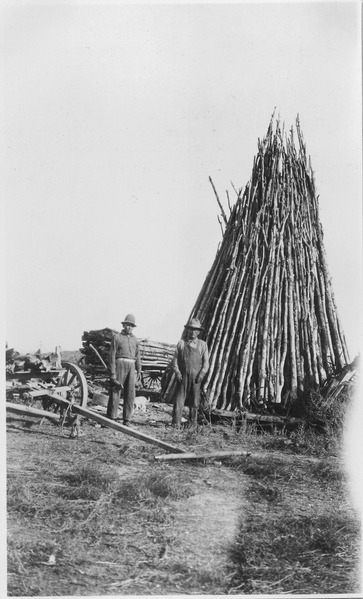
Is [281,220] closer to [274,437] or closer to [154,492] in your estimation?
[274,437]

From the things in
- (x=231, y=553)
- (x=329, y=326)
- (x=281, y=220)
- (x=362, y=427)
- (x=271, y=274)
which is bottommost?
(x=231, y=553)

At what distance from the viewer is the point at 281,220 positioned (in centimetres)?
768

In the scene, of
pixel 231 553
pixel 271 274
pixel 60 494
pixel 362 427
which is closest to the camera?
pixel 231 553

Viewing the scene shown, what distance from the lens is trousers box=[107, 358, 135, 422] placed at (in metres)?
6.92

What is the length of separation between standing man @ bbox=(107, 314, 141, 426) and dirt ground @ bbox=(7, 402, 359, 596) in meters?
1.04

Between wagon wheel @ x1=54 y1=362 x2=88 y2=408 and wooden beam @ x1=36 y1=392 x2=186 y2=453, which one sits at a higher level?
wagon wheel @ x1=54 y1=362 x2=88 y2=408

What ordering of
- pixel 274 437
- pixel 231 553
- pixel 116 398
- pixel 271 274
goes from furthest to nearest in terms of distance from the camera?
pixel 271 274, pixel 116 398, pixel 274 437, pixel 231 553

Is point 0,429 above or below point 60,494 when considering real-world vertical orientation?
above

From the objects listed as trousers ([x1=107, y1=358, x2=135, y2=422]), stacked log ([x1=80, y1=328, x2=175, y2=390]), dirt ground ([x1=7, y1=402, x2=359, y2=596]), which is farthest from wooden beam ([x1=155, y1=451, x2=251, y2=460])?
stacked log ([x1=80, y1=328, x2=175, y2=390])

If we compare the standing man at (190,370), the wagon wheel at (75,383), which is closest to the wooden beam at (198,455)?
the standing man at (190,370)

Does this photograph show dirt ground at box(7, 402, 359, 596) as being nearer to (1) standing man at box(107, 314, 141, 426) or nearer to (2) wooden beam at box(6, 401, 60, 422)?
(2) wooden beam at box(6, 401, 60, 422)

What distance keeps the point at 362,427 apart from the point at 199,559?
253 cm

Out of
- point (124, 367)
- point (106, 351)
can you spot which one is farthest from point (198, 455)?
point (106, 351)

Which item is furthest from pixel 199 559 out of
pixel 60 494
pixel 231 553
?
pixel 60 494
